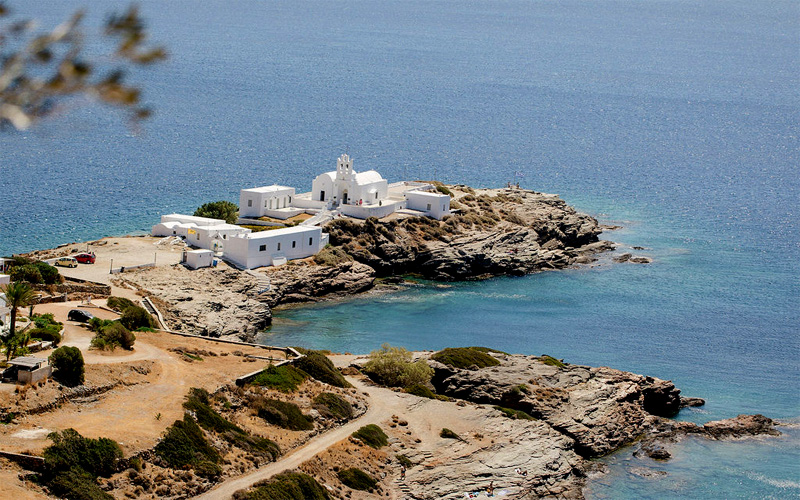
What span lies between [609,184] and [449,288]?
5824 centimetres

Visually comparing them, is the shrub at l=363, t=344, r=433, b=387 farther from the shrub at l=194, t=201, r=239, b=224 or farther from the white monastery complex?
the shrub at l=194, t=201, r=239, b=224

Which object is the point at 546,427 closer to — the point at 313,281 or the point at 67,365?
the point at 67,365

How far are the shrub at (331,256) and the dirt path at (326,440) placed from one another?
28.5 metres

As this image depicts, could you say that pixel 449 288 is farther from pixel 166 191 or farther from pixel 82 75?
pixel 82 75

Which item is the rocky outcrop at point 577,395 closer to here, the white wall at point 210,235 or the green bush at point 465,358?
the green bush at point 465,358

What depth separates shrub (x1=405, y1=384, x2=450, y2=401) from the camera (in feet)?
189

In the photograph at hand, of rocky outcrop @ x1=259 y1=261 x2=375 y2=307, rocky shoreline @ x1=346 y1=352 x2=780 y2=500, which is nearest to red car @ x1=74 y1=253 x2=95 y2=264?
rocky outcrop @ x1=259 y1=261 x2=375 y2=307

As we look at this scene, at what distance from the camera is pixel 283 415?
4847 cm

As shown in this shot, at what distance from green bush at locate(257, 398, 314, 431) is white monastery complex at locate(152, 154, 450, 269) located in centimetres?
3226

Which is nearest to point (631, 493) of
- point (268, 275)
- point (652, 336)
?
point (652, 336)

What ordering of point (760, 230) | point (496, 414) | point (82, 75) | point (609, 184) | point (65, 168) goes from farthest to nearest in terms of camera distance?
1. point (609, 184)
2. point (65, 168)
3. point (760, 230)
4. point (496, 414)
5. point (82, 75)

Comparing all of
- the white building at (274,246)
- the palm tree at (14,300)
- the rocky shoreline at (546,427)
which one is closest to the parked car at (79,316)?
the palm tree at (14,300)

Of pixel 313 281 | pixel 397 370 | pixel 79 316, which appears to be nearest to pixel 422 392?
pixel 397 370

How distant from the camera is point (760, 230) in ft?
394
